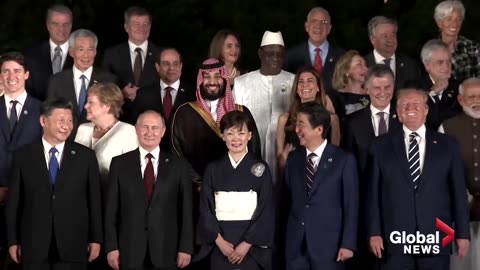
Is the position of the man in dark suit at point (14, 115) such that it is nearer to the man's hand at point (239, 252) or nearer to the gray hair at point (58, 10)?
the gray hair at point (58, 10)

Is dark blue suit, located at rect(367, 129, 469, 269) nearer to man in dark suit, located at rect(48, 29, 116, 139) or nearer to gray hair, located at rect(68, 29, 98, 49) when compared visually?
man in dark suit, located at rect(48, 29, 116, 139)

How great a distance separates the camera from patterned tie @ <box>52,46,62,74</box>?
524 inches

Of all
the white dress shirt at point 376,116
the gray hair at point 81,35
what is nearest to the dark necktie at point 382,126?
the white dress shirt at point 376,116

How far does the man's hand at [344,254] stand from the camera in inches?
444

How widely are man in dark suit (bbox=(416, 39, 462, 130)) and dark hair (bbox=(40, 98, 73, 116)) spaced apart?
8.96ft

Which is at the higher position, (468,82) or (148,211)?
(468,82)

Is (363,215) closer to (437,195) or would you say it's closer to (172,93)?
(437,195)

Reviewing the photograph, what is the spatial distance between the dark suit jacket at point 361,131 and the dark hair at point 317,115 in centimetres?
57

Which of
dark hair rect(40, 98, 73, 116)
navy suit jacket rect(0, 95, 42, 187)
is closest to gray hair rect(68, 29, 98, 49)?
navy suit jacket rect(0, 95, 42, 187)

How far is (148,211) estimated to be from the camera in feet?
37.5

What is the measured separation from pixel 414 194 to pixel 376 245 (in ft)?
1.46

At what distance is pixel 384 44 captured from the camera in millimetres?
13445

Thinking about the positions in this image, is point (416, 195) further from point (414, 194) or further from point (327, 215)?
point (327, 215)

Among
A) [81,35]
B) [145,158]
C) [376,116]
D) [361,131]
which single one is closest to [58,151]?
[145,158]
